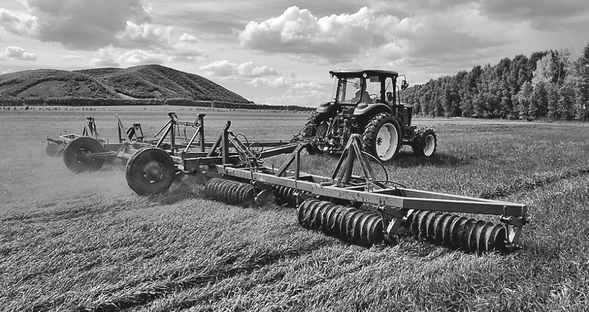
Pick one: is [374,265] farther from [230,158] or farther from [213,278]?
[230,158]

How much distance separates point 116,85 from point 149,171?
117m

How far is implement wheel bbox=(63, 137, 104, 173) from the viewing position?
31.9ft

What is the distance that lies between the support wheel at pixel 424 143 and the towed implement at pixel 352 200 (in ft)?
21.6

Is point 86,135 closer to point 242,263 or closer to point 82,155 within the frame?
point 82,155

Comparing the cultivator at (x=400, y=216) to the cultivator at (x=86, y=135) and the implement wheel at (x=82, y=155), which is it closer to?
the implement wheel at (x=82, y=155)

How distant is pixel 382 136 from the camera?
38.5 ft

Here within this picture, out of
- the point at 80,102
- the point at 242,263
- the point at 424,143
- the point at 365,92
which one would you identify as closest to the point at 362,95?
the point at 365,92

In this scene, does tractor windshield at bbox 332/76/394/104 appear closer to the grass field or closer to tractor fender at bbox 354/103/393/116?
tractor fender at bbox 354/103/393/116

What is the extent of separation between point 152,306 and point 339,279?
1.56 meters

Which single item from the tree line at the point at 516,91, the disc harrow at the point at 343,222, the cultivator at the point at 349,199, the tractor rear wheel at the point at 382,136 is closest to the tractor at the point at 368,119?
the tractor rear wheel at the point at 382,136

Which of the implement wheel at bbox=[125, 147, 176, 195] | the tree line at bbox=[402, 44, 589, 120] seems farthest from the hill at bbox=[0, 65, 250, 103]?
the implement wheel at bbox=[125, 147, 176, 195]

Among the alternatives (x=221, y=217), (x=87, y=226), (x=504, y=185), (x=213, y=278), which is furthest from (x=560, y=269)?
(x=87, y=226)

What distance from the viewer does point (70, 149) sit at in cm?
973

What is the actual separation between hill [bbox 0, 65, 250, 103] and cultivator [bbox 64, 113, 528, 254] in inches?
3380
